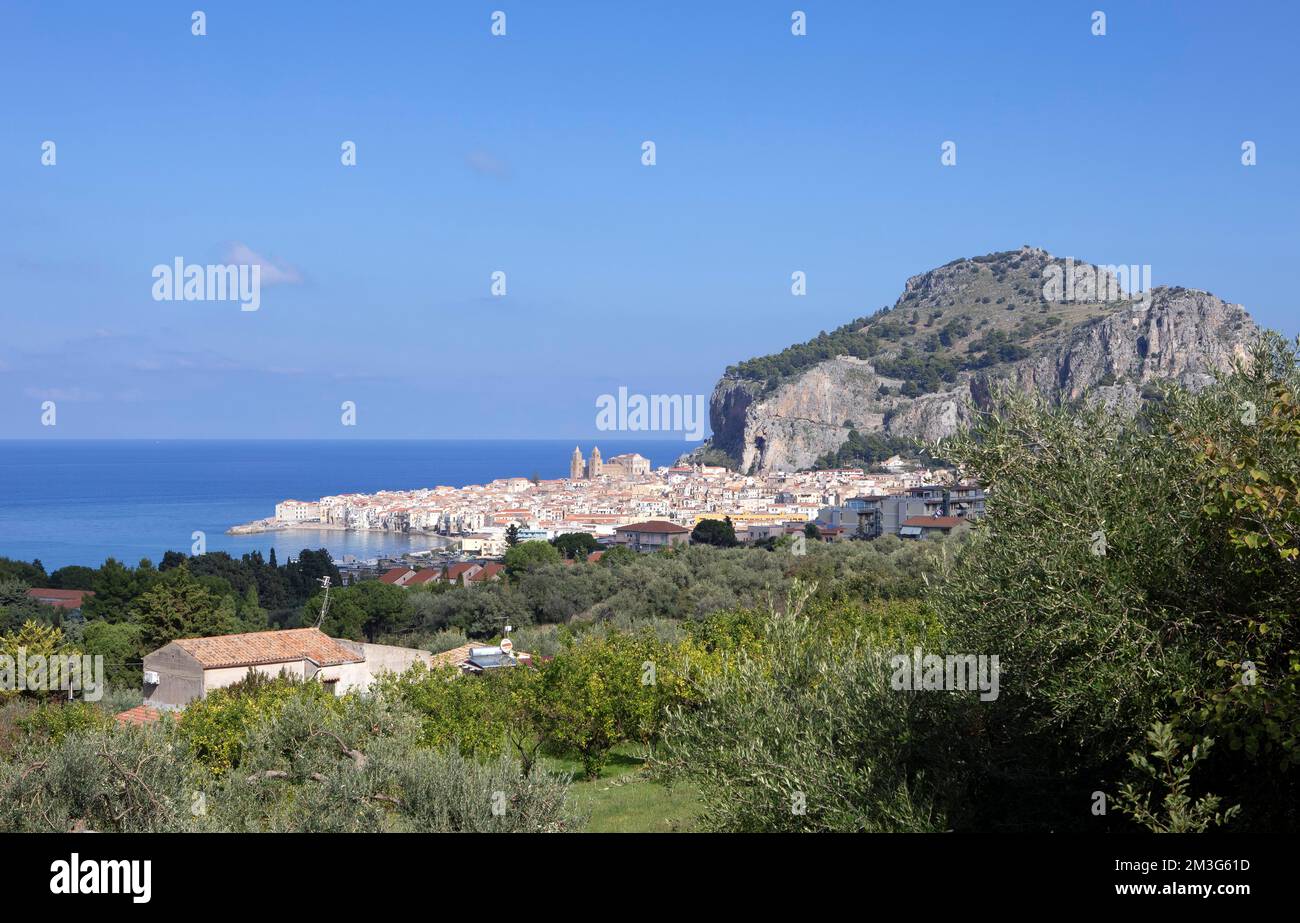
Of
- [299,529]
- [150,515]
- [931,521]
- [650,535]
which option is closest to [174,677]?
[931,521]

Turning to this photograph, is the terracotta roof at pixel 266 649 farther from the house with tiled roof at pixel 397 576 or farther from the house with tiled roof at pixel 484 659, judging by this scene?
the house with tiled roof at pixel 397 576

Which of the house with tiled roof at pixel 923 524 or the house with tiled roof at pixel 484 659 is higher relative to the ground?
the house with tiled roof at pixel 923 524

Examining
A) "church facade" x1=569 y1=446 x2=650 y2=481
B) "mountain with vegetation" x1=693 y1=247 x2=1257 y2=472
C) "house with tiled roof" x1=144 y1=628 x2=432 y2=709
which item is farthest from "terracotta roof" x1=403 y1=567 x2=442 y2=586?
"church facade" x1=569 y1=446 x2=650 y2=481

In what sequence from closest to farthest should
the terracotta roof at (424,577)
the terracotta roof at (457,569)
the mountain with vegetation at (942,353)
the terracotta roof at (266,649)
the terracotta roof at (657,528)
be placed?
the terracotta roof at (266,649) < the terracotta roof at (424,577) < the terracotta roof at (457,569) < the terracotta roof at (657,528) < the mountain with vegetation at (942,353)

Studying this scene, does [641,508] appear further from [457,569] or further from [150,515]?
[150,515]

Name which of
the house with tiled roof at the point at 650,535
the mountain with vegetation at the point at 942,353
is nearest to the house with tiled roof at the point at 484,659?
the house with tiled roof at the point at 650,535
